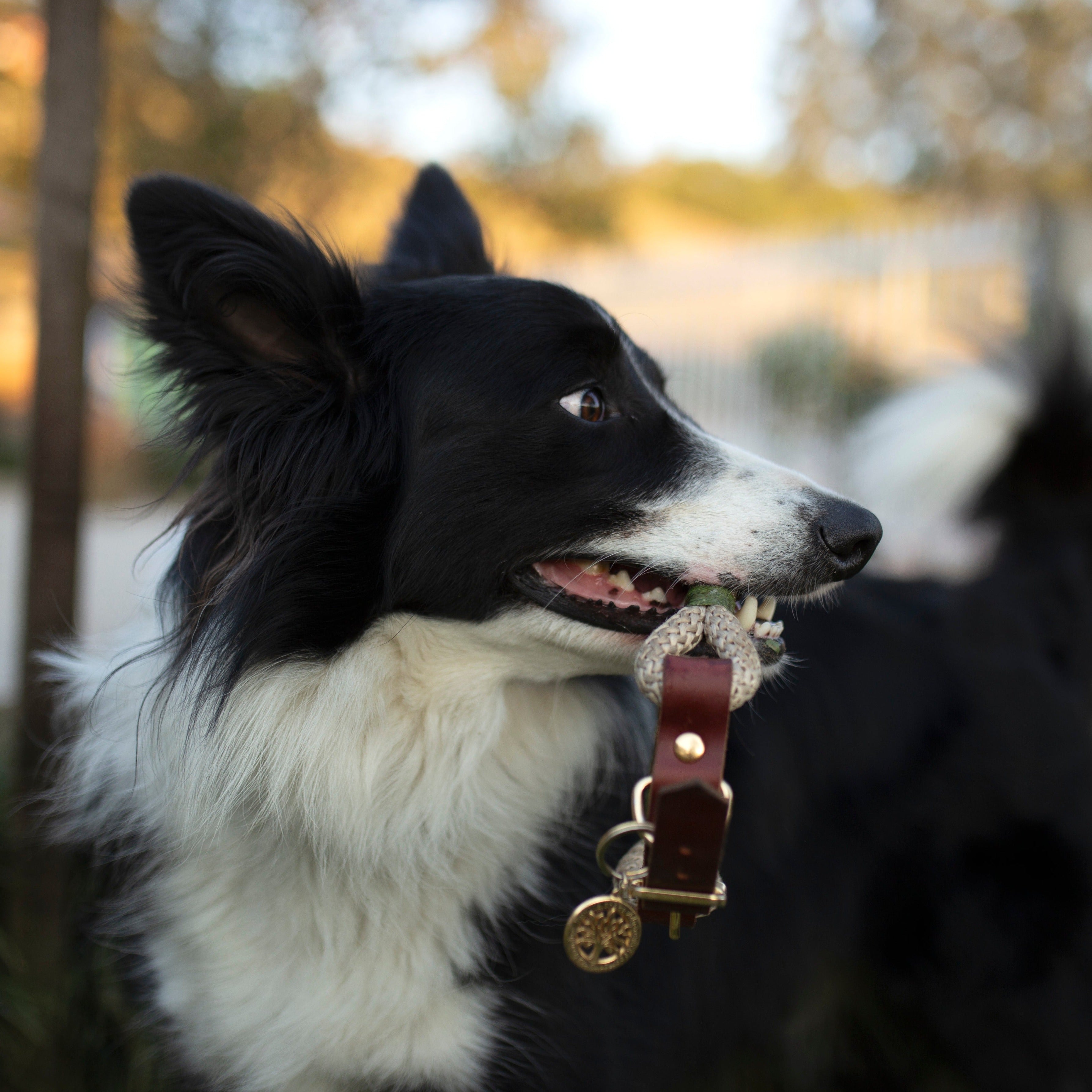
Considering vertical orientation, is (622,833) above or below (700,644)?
below

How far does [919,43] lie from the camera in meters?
12.0

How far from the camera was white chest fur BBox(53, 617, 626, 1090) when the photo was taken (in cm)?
173

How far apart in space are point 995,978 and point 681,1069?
1024mm

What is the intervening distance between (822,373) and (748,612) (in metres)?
7.47

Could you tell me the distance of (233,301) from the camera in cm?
174

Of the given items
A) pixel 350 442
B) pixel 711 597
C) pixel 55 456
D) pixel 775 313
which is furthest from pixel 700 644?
pixel 775 313

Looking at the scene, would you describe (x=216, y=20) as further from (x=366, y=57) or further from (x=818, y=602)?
(x=818, y=602)

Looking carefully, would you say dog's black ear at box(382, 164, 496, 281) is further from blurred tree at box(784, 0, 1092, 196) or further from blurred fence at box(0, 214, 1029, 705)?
blurred tree at box(784, 0, 1092, 196)

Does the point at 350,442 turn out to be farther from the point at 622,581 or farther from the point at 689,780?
the point at 689,780

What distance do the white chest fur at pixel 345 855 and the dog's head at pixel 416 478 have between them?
109 mm

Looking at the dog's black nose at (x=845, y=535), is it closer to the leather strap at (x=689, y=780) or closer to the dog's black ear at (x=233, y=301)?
the leather strap at (x=689, y=780)

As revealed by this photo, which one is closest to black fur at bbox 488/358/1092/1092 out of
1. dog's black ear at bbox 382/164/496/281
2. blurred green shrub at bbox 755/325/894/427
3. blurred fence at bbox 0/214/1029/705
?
dog's black ear at bbox 382/164/496/281

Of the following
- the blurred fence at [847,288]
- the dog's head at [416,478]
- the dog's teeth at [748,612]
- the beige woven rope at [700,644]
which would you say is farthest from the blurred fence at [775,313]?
the beige woven rope at [700,644]

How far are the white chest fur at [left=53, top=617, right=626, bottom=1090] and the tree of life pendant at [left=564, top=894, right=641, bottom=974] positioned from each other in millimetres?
288
